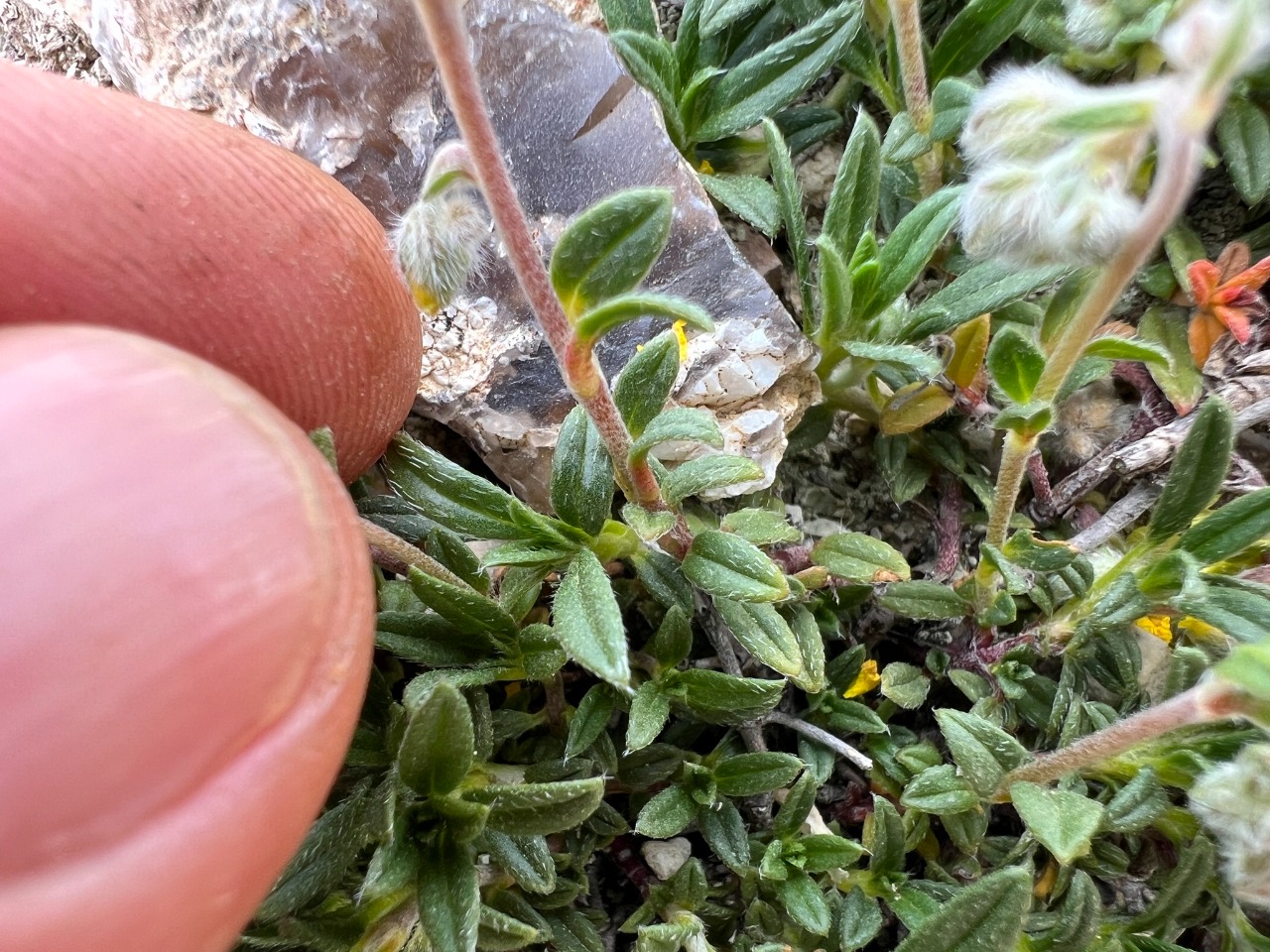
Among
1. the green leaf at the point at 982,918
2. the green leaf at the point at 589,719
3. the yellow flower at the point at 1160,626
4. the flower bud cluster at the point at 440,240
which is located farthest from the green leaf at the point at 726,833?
the flower bud cluster at the point at 440,240

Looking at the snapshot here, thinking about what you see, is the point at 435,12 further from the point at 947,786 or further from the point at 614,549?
the point at 947,786

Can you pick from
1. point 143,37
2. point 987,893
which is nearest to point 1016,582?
point 987,893

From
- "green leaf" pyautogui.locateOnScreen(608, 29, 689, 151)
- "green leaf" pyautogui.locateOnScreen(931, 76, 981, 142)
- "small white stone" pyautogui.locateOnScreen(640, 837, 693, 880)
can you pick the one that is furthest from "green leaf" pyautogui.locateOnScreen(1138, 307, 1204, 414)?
"small white stone" pyautogui.locateOnScreen(640, 837, 693, 880)

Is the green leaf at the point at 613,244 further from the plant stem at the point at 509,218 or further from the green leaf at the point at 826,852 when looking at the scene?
the green leaf at the point at 826,852

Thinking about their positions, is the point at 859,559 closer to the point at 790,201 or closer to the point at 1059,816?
the point at 1059,816

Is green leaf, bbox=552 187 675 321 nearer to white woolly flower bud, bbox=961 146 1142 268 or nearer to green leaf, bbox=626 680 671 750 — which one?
white woolly flower bud, bbox=961 146 1142 268

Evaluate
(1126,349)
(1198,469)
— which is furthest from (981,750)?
(1126,349)
